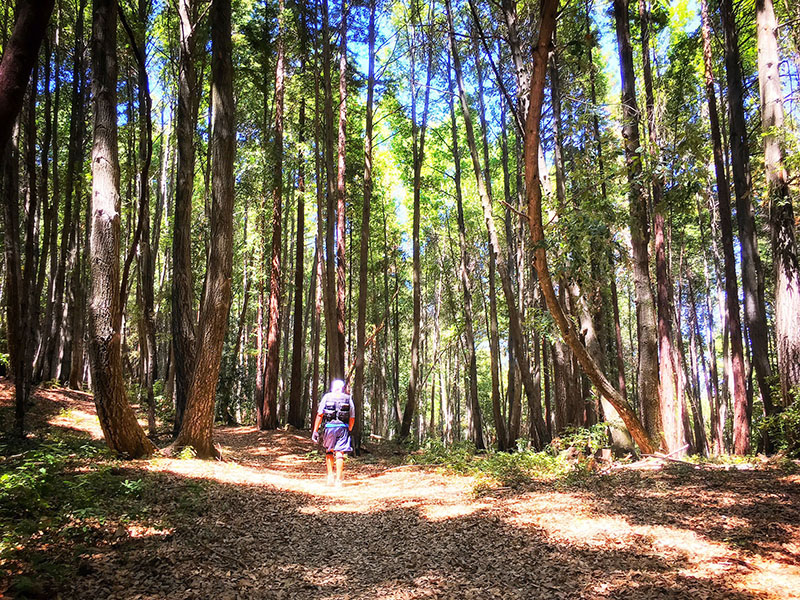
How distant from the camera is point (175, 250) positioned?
30.6ft

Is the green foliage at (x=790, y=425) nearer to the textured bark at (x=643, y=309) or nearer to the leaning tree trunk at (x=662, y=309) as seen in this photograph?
the textured bark at (x=643, y=309)

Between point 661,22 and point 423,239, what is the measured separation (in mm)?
15332

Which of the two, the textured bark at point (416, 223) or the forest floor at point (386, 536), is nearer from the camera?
the forest floor at point (386, 536)

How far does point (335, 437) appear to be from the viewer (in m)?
8.22

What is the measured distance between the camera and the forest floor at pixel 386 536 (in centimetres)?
348

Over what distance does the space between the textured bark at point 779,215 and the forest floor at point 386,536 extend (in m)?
1.93

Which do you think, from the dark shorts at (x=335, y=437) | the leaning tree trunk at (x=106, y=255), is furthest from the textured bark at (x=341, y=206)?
the leaning tree trunk at (x=106, y=255)

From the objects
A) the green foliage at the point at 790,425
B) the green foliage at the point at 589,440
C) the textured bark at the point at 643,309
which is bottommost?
the green foliage at the point at 589,440

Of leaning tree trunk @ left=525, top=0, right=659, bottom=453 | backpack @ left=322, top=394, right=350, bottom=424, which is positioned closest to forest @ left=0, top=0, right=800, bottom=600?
leaning tree trunk @ left=525, top=0, right=659, bottom=453

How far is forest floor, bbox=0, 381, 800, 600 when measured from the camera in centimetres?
348

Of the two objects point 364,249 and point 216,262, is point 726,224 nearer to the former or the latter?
point 364,249

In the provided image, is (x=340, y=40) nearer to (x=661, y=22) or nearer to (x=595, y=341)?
(x=661, y=22)

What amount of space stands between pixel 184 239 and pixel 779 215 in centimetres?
1038

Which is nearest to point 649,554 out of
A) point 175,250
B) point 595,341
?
point 595,341
